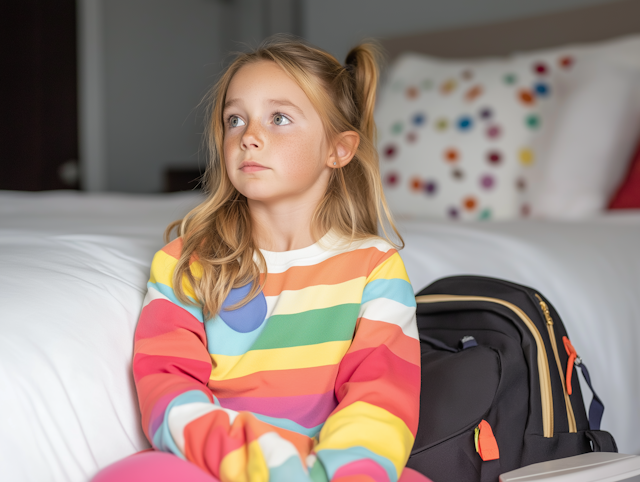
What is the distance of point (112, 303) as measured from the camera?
2.43ft

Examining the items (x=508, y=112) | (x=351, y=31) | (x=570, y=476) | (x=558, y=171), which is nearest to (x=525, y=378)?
(x=570, y=476)

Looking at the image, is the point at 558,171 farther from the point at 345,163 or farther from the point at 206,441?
the point at 206,441

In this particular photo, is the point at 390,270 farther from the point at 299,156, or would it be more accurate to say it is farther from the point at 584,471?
the point at 584,471

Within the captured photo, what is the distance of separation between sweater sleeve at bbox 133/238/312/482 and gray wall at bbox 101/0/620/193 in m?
2.41

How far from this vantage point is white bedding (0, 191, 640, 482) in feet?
1.97

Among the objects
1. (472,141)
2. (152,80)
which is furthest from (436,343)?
(152,80)

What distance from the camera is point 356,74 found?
928mm

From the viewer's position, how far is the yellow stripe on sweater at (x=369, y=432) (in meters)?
0.61

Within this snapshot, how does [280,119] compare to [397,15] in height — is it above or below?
below

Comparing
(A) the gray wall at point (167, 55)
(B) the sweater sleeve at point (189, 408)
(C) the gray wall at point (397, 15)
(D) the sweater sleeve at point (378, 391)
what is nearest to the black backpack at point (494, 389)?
(D) the sweater sleeve at point (378, 391)

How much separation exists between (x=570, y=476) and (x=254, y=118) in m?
0.58

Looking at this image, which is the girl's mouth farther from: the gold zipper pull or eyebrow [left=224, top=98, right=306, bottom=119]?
the gold zipper pull

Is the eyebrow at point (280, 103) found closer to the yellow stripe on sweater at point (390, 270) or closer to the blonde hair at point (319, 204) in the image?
the blonde hair at point (319, 204)

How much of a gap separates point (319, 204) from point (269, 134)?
140 mm
